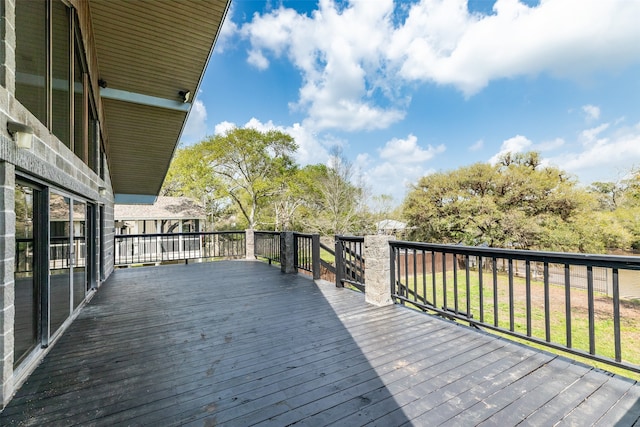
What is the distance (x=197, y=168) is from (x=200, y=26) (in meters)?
15.2

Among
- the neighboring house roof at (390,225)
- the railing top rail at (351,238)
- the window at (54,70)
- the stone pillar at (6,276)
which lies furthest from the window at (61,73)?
the neighboring house roof at (390,225)

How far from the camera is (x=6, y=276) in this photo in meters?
1.86

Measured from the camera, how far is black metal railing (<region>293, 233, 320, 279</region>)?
5723 mm

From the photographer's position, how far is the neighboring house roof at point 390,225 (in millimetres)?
19984

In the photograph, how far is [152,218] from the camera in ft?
53.1

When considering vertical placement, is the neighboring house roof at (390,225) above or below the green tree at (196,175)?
below

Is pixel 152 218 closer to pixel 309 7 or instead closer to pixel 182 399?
pixel 309 7

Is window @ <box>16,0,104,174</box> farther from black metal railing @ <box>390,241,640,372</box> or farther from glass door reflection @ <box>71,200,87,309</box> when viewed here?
black metal railing @ <box>390,241,640,372</box>

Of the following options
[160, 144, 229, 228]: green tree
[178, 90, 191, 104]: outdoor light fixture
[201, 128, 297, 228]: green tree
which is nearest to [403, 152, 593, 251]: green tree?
[201, 128, 297, 228]: green tree

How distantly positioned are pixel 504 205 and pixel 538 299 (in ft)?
18.4

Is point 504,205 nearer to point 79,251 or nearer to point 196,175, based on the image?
point 79,251

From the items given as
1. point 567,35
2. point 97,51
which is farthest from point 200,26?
point 567,35

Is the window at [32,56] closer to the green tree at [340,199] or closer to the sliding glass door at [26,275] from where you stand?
the sliding glass door at [26,275]

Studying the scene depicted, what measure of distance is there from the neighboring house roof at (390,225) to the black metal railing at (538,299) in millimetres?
4152
